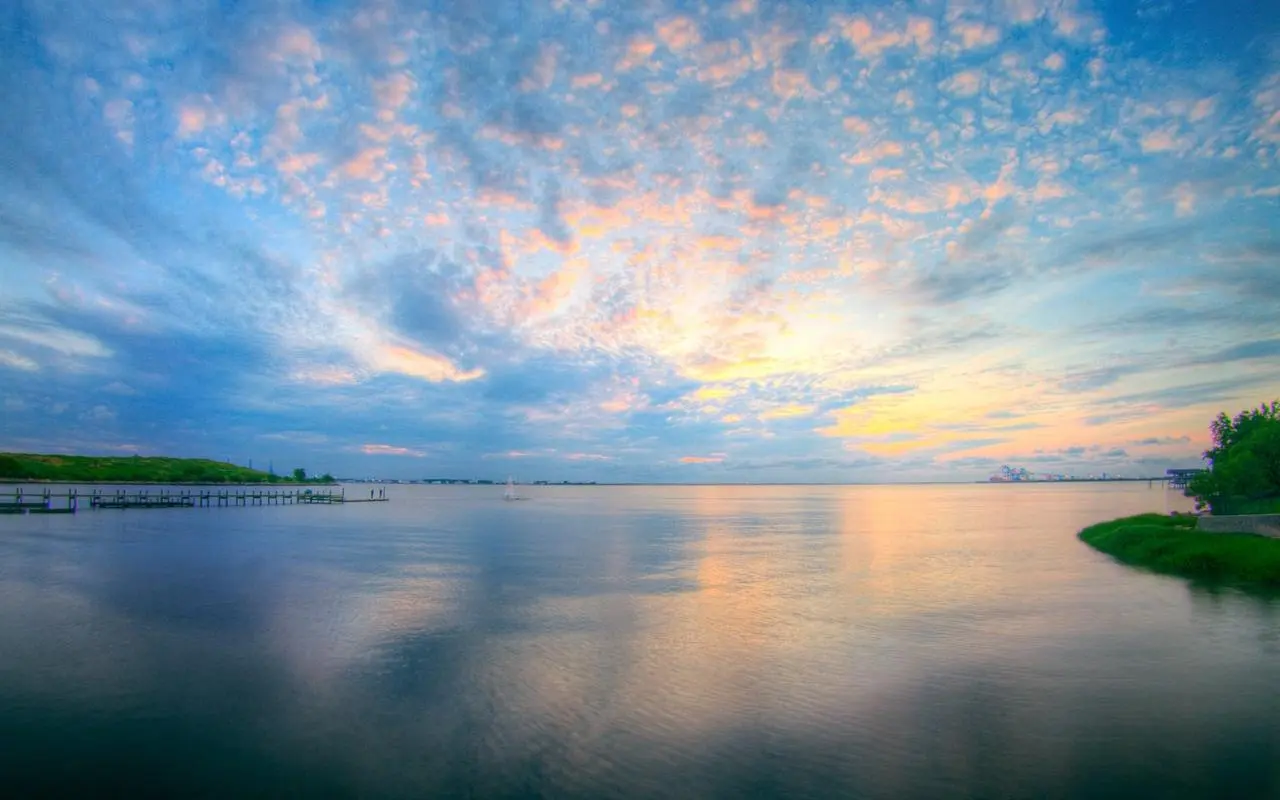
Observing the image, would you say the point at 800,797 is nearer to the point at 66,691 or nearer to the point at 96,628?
the point at 66,691

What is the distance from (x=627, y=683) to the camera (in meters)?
20.3

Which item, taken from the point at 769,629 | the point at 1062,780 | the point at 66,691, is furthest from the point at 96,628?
the point at 1062,780

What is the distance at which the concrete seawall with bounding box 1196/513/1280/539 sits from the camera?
39838 mm

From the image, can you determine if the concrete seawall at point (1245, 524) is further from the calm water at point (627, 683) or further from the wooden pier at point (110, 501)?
the wooden pier at point (110, 501)

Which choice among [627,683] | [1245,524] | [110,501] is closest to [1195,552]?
[1245,524]

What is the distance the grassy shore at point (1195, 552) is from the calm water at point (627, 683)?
11.4 ft

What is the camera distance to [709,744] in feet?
51.5

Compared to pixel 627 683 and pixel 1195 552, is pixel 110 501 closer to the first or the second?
pixel 627 683

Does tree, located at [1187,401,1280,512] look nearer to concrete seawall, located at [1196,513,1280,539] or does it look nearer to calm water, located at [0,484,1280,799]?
concrete seawall, located at [1196,513,1280,539]

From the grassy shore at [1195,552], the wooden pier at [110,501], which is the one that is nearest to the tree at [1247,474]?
the grassy shore at [1195,552]

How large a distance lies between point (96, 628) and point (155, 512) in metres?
82.7

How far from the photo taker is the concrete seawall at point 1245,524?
131 feet

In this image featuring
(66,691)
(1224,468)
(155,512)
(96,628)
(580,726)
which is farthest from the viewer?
(155,512)

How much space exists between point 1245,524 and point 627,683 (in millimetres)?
46159
